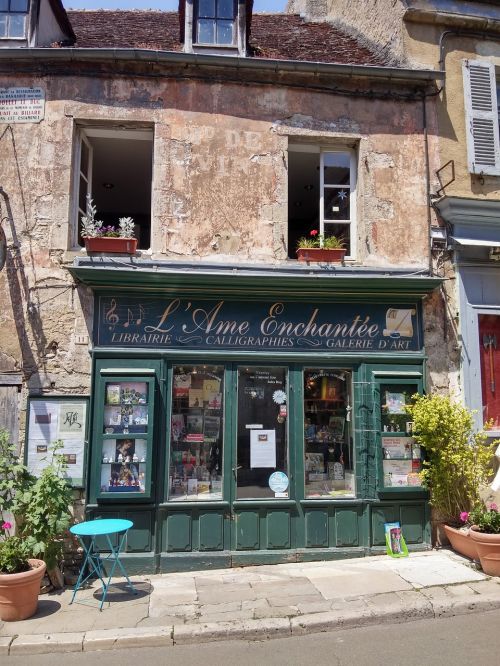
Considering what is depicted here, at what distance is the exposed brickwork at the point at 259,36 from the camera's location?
8570mm

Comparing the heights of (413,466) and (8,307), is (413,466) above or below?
below

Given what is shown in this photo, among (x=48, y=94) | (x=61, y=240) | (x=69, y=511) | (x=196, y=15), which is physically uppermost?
(x=196, y=15)

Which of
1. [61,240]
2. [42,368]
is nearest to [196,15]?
[61,240]

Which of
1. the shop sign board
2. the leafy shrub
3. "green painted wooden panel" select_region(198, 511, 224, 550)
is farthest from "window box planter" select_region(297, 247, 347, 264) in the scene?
"green painted wooden panel" select_region(198, 511, 224, 550)

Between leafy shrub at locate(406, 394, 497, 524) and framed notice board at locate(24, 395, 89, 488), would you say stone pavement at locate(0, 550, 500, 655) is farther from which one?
framed notice board at locate(24, 395, 89, 488)

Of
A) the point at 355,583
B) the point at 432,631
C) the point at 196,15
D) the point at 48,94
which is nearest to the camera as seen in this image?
the point at 432,631

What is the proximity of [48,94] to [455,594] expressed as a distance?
7764mm

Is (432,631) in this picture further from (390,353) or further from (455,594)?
(390,353)

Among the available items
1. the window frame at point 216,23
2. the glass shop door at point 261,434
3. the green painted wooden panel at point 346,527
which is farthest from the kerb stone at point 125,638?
the window frame at point 216,23

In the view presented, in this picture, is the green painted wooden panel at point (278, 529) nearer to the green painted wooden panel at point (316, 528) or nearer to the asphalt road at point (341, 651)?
the green painted wooden panel at point (316, 528)

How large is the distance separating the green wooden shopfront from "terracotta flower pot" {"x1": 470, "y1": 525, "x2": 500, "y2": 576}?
3.21ft

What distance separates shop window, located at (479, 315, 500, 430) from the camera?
7.59 metres

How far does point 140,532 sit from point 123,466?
32.2 inches

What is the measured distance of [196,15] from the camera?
7941 millimetres
